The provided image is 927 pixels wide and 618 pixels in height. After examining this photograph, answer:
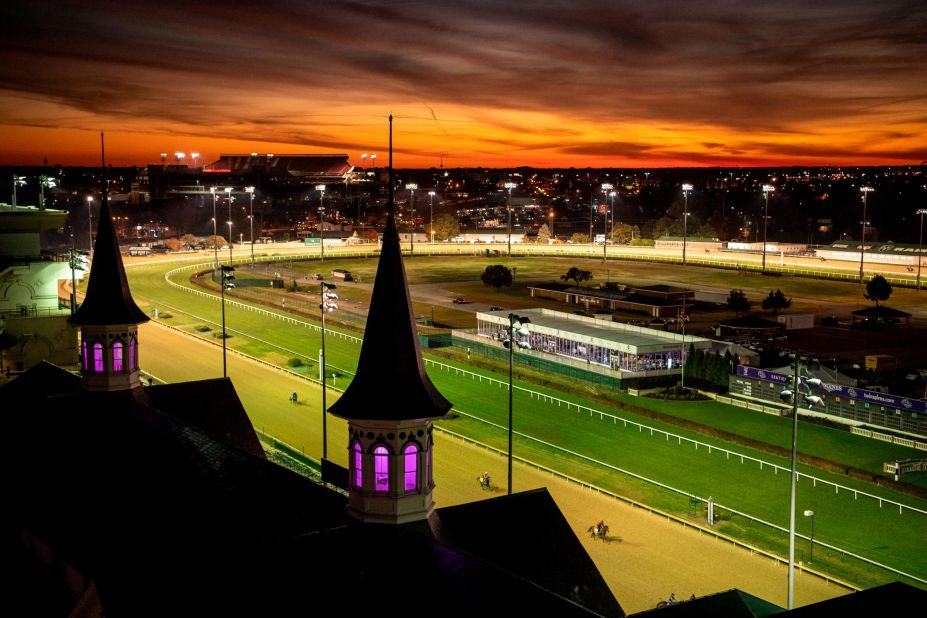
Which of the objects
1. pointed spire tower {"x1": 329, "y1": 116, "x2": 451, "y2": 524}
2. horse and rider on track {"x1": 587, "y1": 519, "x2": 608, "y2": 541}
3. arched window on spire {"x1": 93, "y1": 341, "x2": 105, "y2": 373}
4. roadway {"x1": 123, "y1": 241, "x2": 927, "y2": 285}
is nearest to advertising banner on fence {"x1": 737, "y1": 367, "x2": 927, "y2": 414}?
horse and rider on track {"x1": 587, "y1": 519, "x2": 608, "y2": 541}

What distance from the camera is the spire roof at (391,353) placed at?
60.8 feet

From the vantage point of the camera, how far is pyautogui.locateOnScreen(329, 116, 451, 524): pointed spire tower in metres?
18.0

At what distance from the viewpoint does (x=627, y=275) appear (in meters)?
121

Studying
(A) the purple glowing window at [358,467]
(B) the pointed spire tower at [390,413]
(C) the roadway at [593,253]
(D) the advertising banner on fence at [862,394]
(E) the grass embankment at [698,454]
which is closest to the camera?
(B) the pointed spire tower at [390,413]

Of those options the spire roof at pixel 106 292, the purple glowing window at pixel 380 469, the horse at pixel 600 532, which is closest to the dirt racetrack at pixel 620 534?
the horse at pixel 600 532

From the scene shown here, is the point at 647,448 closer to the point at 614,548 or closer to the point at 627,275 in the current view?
the point at 614,548

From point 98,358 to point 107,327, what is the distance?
97cm

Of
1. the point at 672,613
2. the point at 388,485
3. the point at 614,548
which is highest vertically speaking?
the point at 388,485

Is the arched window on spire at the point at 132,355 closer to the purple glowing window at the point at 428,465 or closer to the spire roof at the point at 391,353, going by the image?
the spire roof at the point at 391,353

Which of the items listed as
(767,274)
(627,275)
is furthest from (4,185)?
(767,274)

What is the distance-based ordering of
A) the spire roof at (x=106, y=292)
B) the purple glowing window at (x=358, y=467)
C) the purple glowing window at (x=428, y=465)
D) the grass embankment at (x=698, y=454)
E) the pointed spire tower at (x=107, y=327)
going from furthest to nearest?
the grass embankment at (x=698, y=454) → the spire roof at (x=106, y=292) → the pointed spire tower at (x=107, y=327) → the purple glowing window at (x=428, y=465) → the purple glowing window at (x=358, y=467)

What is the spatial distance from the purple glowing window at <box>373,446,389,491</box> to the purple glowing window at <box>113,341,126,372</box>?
14.7 meters

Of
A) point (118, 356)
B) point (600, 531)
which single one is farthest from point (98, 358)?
point (600, 531)

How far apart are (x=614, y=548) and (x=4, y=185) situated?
198m
